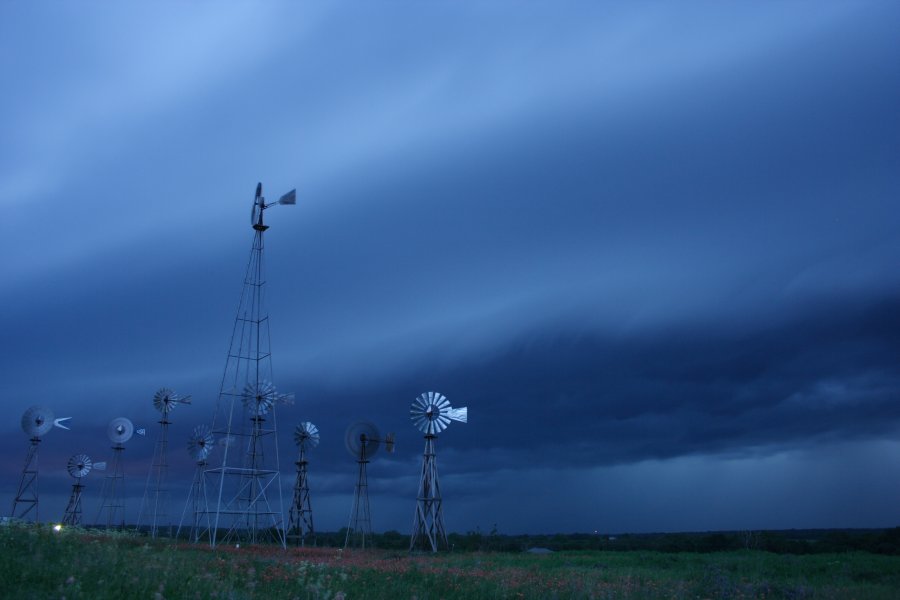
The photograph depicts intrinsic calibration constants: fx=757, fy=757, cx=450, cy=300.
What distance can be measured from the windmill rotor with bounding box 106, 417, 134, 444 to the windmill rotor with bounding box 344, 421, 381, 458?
2193 cm

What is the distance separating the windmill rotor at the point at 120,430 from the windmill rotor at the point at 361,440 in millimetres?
21934

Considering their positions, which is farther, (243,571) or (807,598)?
(807,598)

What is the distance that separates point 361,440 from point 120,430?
2320cm

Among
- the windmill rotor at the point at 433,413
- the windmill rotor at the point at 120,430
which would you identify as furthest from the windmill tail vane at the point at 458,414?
the windmill rotor at the point at 120,430

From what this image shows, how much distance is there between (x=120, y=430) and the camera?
211 feet

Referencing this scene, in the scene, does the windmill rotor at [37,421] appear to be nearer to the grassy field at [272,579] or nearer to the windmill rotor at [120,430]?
the windmill rotor at [120,430]

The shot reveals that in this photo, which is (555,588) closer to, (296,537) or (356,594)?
(356,594)

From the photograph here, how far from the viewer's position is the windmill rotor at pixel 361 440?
55344mm

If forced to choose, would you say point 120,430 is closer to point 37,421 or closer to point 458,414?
point 37,421

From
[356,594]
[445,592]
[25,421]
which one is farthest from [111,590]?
[25,421]

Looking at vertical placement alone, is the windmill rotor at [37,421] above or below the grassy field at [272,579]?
above

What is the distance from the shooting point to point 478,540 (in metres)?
58.6

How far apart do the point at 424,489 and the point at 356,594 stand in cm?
3421

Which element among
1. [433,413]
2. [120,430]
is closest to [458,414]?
[433,413]
